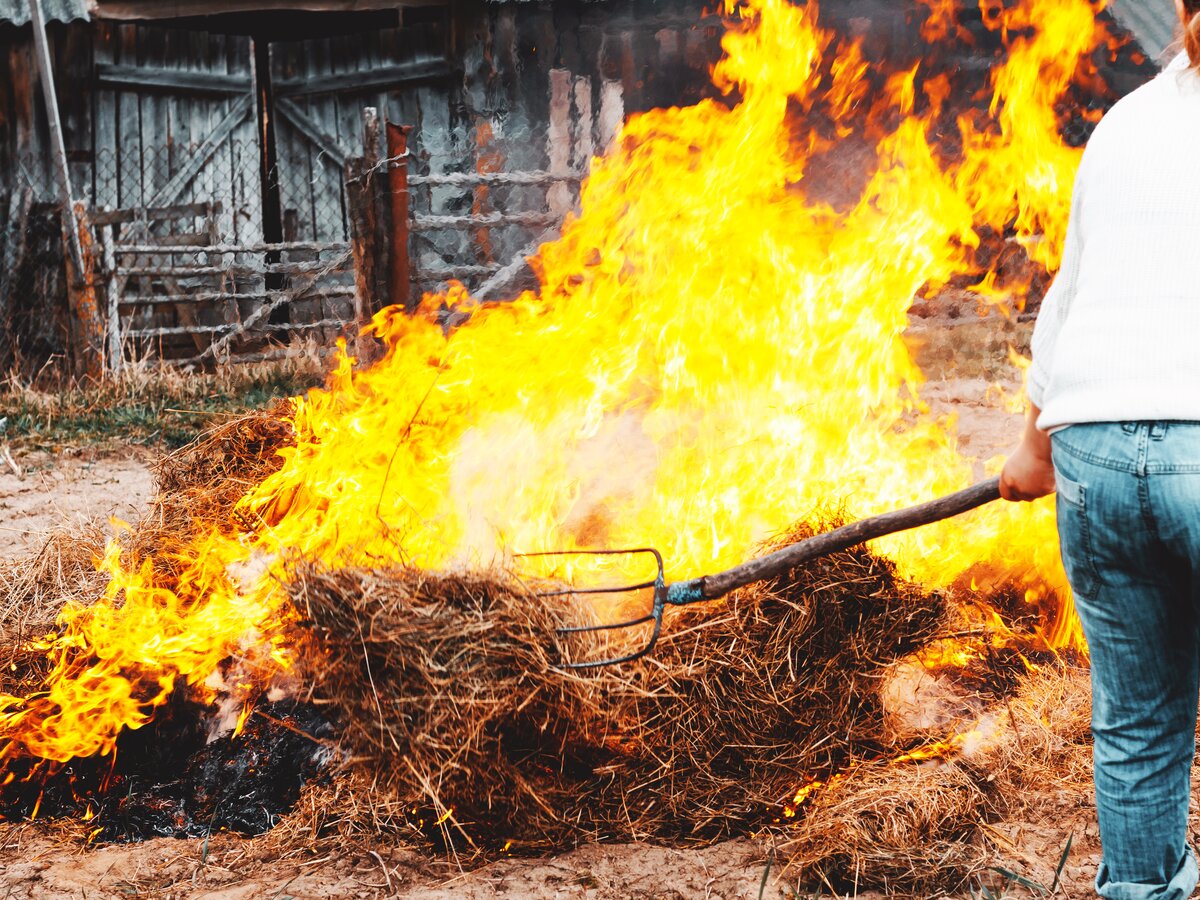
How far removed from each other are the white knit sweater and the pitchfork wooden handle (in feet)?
3.30

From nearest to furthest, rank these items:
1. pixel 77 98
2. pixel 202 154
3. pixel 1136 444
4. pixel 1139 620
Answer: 1. pixel 1136 444
2. pixel 1139 620
3. pixel 77 98
4. pixel 202 154

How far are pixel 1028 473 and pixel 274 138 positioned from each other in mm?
11328

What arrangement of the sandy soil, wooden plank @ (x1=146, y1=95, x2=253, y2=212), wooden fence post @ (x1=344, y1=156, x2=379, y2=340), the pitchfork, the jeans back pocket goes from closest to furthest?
1. the jeans back pocket
2. the pitchfork
3. the sandy soil
4. wooden fence post @ (x1=344, y1=156, x2=379, y2=340)
5. wooden plank @ (x1=146, y1=95, x2=253, y2=212)

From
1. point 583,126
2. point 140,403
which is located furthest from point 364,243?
point 583,126

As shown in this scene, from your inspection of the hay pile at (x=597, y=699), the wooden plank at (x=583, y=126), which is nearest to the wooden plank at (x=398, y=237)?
the hay pile at (x=597, y=699)

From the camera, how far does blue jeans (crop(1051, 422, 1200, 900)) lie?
1.88 meters

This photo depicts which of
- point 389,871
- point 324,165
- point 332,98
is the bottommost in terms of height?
point 389,871

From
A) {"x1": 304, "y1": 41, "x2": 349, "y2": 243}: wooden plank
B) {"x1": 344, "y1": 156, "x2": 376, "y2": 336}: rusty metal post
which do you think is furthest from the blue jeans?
{"x1": 304, "y1": 41, "x2": 349, "y2": 243}: wooden plank

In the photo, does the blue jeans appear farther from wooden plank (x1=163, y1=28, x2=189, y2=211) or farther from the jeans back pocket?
wooden plank (x1=163, y1=28, x2=189, y2=211)

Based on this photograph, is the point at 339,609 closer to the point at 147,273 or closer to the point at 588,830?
the point at 588,830

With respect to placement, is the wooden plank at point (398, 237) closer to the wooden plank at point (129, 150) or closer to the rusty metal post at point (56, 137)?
the rusty metal post at point (56, 137)

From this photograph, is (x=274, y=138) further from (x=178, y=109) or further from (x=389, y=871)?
(x=389, y=871)

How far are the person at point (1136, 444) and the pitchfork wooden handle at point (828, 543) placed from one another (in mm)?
794

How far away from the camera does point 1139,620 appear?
2.05 meters
